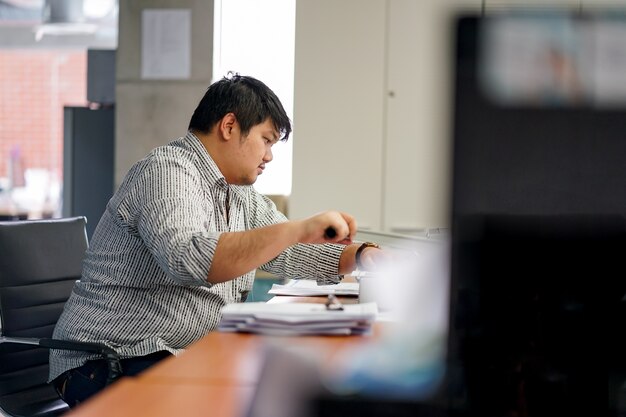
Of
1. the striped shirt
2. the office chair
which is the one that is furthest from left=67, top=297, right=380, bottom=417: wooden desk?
the office chair

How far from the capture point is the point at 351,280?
110 inches

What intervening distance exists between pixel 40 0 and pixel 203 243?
6539mm

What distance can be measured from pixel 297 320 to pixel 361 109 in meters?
2.84

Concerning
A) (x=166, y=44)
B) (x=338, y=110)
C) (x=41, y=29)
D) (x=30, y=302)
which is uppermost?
(x=41, y=29)

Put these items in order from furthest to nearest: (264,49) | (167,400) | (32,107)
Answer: (32,107), (264,49), (167,400)

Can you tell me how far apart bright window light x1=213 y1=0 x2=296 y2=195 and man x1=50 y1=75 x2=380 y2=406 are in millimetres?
2271

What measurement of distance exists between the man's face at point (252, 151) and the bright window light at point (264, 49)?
7.31 ft

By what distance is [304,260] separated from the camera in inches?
95.8

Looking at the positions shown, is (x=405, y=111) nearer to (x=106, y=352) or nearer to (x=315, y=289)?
(x=315, y=289)

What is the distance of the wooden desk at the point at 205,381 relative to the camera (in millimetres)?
1051

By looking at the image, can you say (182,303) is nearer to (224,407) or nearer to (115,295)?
(115,295)

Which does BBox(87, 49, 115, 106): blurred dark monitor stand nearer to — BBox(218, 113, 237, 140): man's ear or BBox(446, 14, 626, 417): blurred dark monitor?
BBox(218, 113, 237, 140): man's ear

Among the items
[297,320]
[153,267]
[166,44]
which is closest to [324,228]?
[297,320]

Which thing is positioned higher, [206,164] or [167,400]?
[206,164]
